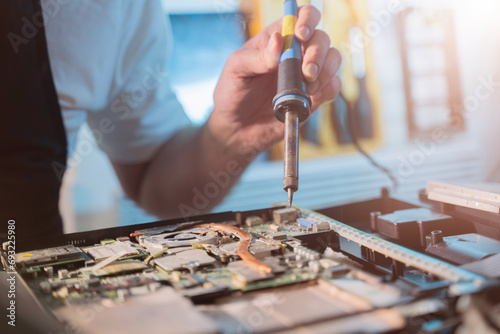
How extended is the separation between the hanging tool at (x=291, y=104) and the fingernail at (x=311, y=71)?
19 mm

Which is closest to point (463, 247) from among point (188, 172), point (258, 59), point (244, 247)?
point (244, 247)

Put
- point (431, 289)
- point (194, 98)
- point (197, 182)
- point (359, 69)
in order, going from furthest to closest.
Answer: point (359, 69) < point (194, 98) < point (197, 182) < point (431, 289)

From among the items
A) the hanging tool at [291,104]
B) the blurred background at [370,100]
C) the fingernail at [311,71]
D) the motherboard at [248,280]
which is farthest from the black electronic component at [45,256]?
the blurred background at [370,100]

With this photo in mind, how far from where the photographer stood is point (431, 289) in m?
0.73

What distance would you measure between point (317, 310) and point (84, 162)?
4.63 ft

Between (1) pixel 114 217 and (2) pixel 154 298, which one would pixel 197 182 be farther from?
(2) pixel 154 298

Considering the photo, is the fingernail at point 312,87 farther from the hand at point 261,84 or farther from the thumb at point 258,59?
the thumb at point 258,59

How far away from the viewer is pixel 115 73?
1.77m

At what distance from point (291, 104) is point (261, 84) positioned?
18.6 inches

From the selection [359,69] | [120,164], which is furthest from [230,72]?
[359,69]

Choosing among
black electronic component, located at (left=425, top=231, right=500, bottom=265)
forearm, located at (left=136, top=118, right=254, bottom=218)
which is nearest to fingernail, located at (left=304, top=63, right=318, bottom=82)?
black electronic component, located at (left=425, top=231, right=500, bottom=265)

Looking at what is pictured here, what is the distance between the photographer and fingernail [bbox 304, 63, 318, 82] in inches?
46.6

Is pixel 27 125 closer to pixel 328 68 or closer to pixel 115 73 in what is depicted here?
pixel 115 73

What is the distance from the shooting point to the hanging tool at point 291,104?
1.04 m
